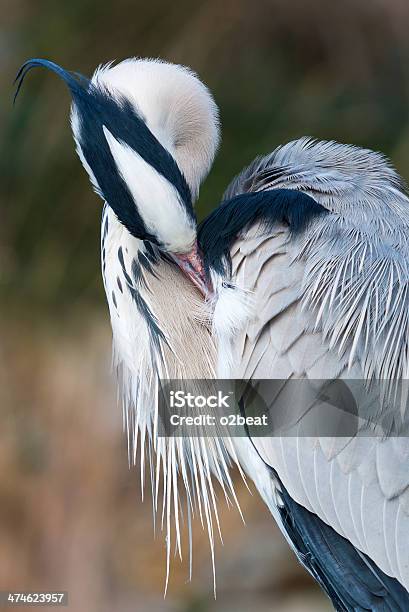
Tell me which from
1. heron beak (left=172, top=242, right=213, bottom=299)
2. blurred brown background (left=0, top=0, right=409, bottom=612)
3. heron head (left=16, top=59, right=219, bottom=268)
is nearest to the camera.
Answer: heron head (left=16, top=59, right=219, bottom=268)

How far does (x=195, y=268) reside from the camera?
201 cm

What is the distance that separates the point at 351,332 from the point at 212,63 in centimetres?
297

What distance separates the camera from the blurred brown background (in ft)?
14.7

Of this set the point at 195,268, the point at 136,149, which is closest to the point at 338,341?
the point at 195,268

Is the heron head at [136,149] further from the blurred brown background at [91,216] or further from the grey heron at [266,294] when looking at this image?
the blurred brown background at [91,216]

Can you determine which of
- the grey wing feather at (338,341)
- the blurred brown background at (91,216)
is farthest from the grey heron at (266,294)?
the blurred brown background at (91,216)

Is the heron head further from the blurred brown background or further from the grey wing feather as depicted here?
the blurred brown background

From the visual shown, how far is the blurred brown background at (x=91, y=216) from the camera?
447 cm

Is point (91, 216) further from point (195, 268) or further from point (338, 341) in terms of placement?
point (338, 341)

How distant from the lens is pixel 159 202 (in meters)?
1.86

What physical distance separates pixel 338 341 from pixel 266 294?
0.18 meters

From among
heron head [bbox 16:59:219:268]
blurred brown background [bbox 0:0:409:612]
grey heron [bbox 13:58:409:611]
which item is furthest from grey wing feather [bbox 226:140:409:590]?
blurred brown background [bbox 0:0:409:612]

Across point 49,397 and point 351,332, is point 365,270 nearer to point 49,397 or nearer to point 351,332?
point 351,332

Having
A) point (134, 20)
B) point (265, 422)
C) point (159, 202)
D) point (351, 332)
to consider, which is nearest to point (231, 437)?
point (265, 422)
